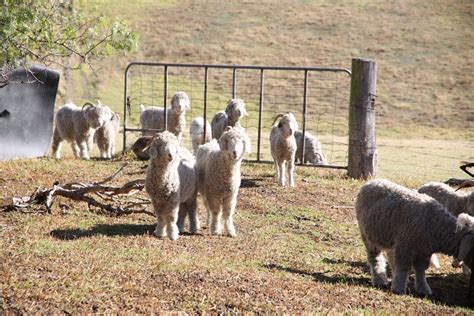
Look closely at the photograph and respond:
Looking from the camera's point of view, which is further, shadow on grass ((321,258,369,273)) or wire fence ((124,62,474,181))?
wire fence ((124,62,474,181))

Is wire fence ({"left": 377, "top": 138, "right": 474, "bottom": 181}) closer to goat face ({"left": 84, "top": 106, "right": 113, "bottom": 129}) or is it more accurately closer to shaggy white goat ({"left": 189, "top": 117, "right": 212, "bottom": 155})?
shaggy white goat ({"left": 189, "top": 117, "right": 212, "bottom": 155})

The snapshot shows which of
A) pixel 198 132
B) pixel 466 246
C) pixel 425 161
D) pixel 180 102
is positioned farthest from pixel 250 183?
pixel 425 161

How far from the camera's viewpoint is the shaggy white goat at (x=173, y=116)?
16672 millimetres

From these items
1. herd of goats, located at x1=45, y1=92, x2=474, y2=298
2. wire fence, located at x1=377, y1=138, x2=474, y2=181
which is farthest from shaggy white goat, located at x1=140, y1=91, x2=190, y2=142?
herd of goats, located at x1=45, y1=92, x2=474, y2=298

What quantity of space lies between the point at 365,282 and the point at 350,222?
311cm

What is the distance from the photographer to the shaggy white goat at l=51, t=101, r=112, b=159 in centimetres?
1678

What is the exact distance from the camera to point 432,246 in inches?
301

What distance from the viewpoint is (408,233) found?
771cm

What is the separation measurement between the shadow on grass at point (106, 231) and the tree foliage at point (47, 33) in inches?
80.3

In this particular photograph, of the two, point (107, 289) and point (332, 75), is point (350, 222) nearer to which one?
point (107, 289)

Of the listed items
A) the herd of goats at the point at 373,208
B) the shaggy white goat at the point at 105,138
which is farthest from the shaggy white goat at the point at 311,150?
the herd of goats at the point at 373,208

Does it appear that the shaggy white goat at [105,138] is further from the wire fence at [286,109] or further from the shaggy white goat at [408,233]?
the shaggy white goat at [408,233]

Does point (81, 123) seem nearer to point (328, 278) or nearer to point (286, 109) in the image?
point (328, 278)

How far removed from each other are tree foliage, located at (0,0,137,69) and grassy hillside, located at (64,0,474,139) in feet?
77.8
